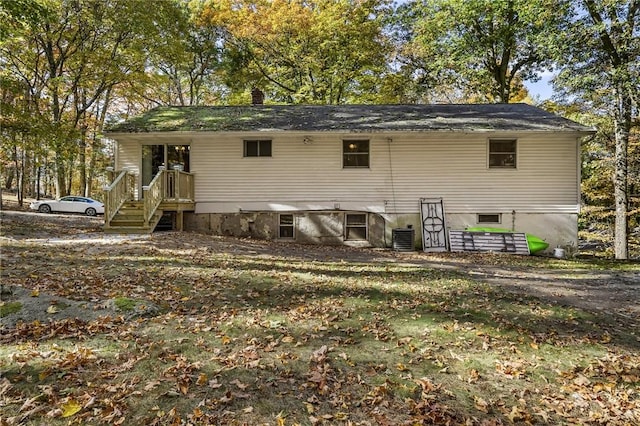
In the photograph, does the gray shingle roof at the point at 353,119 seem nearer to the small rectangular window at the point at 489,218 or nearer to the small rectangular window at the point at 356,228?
the small rectangular window at the point at 489,218

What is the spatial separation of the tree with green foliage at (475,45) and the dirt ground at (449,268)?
12.9 m

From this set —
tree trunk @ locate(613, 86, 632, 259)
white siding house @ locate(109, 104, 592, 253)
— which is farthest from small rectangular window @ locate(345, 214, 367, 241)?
tree trunk @ locate(613, 86, 632, 259)

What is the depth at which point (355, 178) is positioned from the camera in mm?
13758

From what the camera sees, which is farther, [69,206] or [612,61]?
[69,206]

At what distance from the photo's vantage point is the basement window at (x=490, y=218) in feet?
44.5

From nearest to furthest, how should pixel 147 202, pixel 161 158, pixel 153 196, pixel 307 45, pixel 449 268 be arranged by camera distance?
pixel 449 268 < pixel 147 202 < pixel 153 196 < pixel 161 158 < pixel 307 45

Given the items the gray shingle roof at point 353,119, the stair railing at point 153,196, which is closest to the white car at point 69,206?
the gray shingle roof at point 353,119

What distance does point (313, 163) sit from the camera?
45.2ft

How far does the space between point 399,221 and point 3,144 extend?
1609 cm

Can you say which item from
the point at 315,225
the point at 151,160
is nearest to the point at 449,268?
the point at 315,225

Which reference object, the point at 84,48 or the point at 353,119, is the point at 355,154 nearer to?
the point at 353,119

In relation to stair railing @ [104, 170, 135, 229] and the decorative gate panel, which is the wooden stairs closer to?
stair railing @ [104, 170, 135, 229]

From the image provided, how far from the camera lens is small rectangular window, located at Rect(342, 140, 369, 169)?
13.8 m

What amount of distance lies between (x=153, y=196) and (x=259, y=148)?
408 centimetres
